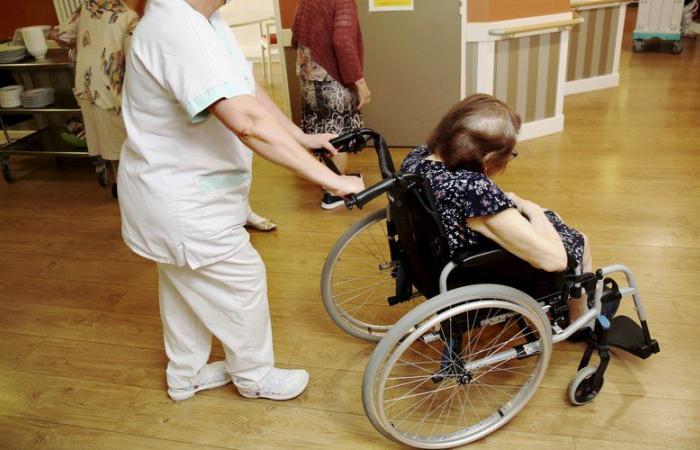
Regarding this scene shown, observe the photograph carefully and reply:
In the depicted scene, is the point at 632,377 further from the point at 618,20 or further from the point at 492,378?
the point at 618,20

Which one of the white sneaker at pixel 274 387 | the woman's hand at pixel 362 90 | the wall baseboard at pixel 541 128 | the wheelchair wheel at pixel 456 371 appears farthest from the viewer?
the wall baseboard at pixel 541 128

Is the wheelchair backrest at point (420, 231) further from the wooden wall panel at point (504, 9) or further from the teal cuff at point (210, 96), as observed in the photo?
the wooden wall panel at point (504, 9)

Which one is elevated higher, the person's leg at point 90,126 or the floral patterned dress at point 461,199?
the floral patterned dress at point 461,199

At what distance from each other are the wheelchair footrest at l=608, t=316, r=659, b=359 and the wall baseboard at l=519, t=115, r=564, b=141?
2102 mm

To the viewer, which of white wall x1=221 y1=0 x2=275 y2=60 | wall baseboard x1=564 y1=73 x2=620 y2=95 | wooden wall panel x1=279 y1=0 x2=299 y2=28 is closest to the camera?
wooden wall panel x1=279 y1=0 x2=299 y2=28

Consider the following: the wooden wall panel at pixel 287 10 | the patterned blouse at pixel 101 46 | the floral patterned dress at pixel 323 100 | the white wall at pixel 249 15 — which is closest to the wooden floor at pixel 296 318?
the floral patterned dress at pixel 323 100

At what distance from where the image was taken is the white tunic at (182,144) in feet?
4.24

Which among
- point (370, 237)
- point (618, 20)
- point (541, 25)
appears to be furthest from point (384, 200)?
point (618, 20)

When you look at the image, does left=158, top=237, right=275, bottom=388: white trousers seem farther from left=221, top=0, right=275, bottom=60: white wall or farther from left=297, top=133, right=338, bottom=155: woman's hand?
left=221, top=0, right=275, bottom=60: white wall

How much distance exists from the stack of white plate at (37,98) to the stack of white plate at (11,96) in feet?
0.15

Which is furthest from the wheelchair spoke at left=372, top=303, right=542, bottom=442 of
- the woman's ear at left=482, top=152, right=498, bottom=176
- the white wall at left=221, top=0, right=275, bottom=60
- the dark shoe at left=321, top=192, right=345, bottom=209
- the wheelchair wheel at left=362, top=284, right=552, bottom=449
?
the white wall at left=221, top=0, right=275, bottom=60

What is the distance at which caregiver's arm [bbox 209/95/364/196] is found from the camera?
1.30 meters

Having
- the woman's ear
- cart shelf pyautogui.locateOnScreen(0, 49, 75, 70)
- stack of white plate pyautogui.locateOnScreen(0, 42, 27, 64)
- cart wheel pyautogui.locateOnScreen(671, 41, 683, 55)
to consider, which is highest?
stack of white plate pyautogui.locateOnScreen(0, 42, 27, 64)

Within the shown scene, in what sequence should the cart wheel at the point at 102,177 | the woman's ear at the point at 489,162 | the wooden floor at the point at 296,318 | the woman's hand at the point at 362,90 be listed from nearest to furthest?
1. the woman's ear at the point at 489,162
2. the wooden floor at the point at 296,318
3. the woman's hand at the point at 362,90
4. the cart wheel at the point at 102,177
